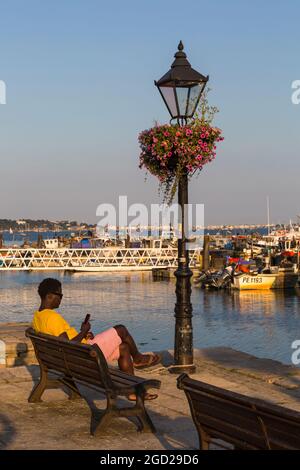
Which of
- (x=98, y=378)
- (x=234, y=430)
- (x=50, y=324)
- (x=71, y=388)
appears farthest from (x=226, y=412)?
(x=50, y=324)

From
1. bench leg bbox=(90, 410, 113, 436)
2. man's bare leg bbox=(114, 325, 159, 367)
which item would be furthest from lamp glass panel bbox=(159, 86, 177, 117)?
bench leg bbox=(90, 410, 113, 436)

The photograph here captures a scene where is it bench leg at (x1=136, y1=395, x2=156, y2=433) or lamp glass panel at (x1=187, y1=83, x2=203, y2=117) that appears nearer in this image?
bench leg at (x1=136, y1=395, x2=156, y2=433)

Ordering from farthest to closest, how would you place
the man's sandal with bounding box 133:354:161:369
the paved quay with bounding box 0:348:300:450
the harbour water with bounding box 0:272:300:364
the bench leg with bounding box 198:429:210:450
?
the harbour water with bounding box 0:272:300:364 < the man's sandal with bounding box 133:354:161:369 < the paved quay with bounding box 0:348:300:450 < the bench leg with bounding box 198:429:210:450

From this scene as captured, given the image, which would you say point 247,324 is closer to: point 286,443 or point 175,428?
point 175,428

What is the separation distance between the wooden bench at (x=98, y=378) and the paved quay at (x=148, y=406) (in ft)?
0.55

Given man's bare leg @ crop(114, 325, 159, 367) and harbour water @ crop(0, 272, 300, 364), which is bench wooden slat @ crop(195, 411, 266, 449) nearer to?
man's bare leg @ crop(114, 325, 159, 367)

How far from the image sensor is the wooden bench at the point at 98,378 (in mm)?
6871

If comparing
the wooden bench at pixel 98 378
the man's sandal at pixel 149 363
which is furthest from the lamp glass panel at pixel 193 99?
the wooden bench at pixel 98 378

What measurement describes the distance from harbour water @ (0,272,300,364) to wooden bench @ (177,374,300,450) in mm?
16727

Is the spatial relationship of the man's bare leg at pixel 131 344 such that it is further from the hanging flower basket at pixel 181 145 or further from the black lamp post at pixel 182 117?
the hanging flower basket at pixel 181 145

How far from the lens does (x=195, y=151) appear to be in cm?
1001

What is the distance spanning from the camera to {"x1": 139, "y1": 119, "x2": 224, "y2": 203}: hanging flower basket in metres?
9.99

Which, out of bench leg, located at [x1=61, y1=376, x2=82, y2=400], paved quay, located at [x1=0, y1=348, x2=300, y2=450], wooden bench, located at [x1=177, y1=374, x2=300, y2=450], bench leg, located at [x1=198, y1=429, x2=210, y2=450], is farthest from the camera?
bench leg, located at [x1=61, y1=376, x2=82, y2=400]

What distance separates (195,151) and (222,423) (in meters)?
5.40
